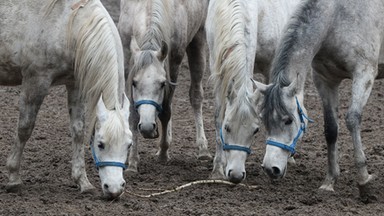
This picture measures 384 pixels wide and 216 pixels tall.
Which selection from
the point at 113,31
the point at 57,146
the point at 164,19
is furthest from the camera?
the point at 57,146

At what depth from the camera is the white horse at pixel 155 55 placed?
7855mm

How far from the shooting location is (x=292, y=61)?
7.01 metres

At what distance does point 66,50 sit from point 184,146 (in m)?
2.69

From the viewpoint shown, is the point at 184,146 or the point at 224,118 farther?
the point at 184,146

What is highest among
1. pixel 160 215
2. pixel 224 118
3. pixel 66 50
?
pixel 66 50

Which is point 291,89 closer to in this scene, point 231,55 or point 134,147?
point 231,55

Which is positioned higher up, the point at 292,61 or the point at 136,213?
the point at 292,61

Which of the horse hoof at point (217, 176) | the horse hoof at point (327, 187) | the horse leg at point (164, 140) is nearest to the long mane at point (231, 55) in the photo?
the horse hoof at point (217, 176)

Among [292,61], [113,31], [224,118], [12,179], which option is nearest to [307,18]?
[292,61]

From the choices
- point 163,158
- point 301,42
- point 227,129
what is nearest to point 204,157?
point 163,158

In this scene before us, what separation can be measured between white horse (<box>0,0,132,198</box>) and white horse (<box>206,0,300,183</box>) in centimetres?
91

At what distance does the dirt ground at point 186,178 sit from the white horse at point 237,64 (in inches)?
14.5

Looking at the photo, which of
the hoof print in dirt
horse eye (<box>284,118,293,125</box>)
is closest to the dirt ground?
the hoof print in dirt

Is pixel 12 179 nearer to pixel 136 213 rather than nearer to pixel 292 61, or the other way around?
pixel 136 213
